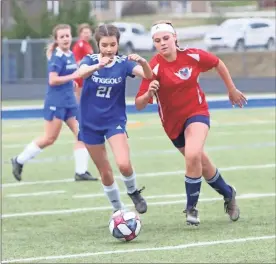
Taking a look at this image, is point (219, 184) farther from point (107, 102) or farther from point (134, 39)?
point (134, 39)

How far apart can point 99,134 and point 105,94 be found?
375mm

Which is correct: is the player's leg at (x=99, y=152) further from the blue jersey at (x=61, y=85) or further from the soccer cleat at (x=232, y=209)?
the blue jersey at (x=61, y=85)

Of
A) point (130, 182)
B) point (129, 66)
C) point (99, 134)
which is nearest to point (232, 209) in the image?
point (130, 182)

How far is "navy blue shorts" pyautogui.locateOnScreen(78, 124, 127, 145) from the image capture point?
8578 millimetres

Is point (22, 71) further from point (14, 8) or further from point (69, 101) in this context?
point (69, 101)

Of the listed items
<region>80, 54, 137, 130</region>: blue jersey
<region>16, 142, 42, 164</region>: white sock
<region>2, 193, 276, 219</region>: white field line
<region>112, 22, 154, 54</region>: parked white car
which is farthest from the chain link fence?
<region>80, 54, 137, 130</region>: blue jersey

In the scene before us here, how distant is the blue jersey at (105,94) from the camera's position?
27.7 feet

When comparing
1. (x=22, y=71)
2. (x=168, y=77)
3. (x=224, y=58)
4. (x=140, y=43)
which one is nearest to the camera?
(x=168, y=77)

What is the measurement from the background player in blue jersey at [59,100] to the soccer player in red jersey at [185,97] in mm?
2907

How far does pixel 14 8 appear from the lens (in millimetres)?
37156

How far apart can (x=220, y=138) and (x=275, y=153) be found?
107 inches

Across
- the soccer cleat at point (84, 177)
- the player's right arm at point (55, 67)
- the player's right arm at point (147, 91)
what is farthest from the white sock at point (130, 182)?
the soccer cleat at point (84, 177)

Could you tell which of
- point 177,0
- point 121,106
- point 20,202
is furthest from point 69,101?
point 177,0

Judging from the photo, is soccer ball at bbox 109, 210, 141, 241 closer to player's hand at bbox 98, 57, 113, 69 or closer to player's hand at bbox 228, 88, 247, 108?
player's hand at bbox 98, 57, 113, 69
